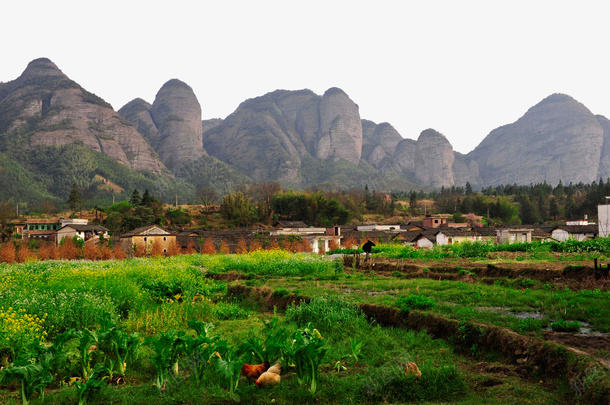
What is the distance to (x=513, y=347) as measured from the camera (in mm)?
7406

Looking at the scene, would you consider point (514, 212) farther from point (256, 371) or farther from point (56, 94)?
point (56, 94)

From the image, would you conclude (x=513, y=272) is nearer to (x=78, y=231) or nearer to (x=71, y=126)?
(x=78, y=231)

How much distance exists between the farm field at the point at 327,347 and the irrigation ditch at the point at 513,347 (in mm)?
21

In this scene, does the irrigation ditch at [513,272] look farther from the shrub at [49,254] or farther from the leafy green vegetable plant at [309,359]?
the shrub at [49,254]

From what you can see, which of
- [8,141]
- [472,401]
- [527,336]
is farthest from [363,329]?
[8,141]

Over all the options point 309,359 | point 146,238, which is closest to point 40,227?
point 146,238

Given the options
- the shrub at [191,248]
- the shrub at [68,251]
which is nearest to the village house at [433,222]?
the shrub at [191,248]

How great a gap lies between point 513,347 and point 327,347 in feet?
10.8

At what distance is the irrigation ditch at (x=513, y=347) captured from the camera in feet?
19.1

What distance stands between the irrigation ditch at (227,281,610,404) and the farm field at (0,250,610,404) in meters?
0.02

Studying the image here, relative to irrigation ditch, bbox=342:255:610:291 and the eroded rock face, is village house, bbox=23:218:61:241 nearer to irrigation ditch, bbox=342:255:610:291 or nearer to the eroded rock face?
irrigation ditch, bbox=342:255:610:291

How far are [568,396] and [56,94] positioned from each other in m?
232

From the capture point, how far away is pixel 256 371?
679cm

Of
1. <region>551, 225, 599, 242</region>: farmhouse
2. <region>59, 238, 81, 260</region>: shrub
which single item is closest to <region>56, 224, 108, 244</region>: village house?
<region>59, 238, 81, 260</region>: shrub
